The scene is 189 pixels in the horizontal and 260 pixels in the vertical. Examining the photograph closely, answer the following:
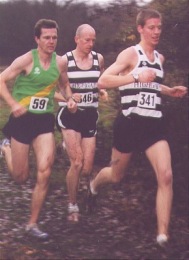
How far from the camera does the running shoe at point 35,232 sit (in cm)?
390

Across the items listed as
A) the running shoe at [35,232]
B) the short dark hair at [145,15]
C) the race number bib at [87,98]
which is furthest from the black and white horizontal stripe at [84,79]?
Result: the running shoe at [35,232]

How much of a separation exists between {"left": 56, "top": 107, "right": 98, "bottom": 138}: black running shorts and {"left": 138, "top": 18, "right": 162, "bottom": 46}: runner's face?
68cm

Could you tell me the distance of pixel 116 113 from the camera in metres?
4.42

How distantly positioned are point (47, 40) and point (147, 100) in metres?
0.76

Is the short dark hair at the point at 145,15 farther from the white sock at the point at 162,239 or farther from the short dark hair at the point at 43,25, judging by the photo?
the white sock at the point at 162,239

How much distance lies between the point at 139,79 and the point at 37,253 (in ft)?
3.98

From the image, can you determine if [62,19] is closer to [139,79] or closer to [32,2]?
[32,2]

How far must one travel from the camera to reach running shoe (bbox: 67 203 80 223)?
13.9ft

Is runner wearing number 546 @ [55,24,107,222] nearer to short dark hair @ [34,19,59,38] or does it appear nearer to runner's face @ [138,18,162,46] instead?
short dark hair @ [34,19,59,38]

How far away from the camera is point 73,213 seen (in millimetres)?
4277

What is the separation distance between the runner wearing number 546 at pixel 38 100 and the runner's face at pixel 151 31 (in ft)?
1.90

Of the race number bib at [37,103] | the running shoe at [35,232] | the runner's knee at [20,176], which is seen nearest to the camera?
the running shoe at [35,232]

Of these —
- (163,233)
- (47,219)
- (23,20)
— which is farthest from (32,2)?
(163,233)

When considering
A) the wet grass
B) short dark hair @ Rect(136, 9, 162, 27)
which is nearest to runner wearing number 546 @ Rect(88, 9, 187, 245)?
short dark hair @ Rect(136, 9, 162, 27)
